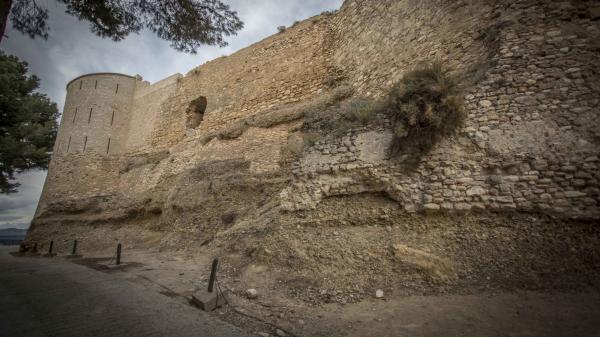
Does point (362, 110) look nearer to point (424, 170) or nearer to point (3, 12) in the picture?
point (424, 170)

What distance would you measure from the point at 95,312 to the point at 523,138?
6626 mm

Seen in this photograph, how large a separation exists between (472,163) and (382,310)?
272 centimetres

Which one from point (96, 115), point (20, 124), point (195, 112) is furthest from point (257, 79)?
point (20, 124)

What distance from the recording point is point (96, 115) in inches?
572

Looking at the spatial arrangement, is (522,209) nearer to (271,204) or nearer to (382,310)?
(382,310)

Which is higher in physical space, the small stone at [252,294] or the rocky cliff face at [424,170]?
the rocky cliff face at [424,170]

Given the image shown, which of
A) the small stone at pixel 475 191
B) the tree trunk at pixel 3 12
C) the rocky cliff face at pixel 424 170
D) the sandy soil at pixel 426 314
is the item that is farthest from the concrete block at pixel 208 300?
the tree trunk at pixel 3 12

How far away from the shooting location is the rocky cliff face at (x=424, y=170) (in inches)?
142

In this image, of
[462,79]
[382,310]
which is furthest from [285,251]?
[462,79]

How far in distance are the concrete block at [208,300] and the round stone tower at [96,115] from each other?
13.6m

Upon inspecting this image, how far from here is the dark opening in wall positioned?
12.3m

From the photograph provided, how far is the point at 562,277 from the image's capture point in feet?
10.5

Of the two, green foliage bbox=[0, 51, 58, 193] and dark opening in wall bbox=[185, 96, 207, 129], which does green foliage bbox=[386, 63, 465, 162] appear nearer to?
dark opening in wall bbox=[185, 96, 207, 129]

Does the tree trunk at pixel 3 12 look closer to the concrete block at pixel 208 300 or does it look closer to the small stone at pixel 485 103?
the concrete block at pixel 208 300
